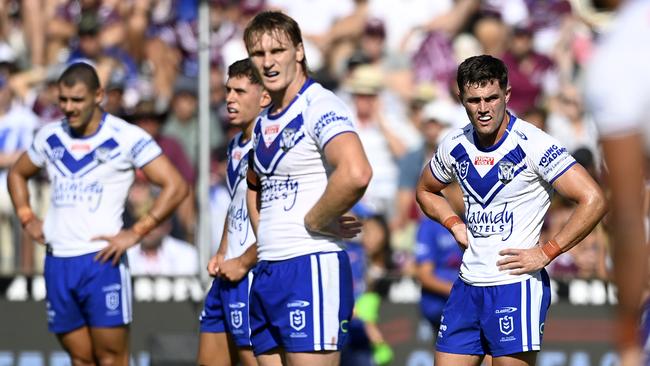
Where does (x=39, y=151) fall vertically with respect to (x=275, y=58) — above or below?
below

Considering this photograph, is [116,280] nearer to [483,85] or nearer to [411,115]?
[483,85]

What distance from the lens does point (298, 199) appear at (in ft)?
22.9

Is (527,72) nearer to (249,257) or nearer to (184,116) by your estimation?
(184,116)

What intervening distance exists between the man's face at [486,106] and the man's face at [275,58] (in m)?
1.02

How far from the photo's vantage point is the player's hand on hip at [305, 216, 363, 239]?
6895 mm

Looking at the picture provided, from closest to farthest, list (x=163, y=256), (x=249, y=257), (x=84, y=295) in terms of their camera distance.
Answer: (x=249, y=257)
(x=84, y=295)
(x=163, y=256)

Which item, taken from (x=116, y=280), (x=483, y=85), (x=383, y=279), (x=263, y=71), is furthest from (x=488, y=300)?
(x=383, y=279)

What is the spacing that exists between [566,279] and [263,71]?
578cm

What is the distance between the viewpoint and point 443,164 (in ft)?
24.7

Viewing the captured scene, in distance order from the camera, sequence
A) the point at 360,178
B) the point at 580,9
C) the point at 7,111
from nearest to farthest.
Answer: the point at 360,178
the point at 7,111
the point at 580,9

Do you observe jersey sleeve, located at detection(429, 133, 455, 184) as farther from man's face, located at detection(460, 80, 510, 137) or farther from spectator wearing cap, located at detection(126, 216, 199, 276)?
spectator wearing cap, located at detection(126, 216, 199, 276)

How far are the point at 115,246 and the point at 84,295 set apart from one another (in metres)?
0.42

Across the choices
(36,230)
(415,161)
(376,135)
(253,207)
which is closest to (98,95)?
(36,230)

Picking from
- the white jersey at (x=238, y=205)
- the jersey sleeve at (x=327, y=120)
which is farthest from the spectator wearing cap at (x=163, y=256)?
the jersey sleeve at (x=327, y=120)
